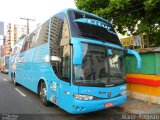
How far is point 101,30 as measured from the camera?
24.2 feet

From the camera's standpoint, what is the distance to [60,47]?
6.94 metres

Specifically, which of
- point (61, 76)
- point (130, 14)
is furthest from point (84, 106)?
point (130, 14)

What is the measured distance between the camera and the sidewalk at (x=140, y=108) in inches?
297

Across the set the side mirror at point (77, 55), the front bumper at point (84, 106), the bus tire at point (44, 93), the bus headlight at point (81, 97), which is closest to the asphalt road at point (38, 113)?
the bus tire at point (44, 93)

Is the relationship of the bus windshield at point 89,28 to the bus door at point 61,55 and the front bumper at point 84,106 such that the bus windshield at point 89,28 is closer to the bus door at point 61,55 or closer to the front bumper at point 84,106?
the bus door at point 61,55

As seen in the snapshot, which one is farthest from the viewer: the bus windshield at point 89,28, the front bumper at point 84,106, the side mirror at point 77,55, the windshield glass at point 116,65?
the windshield glass at point 116,65

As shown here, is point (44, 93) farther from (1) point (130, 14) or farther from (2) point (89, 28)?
(1) point (130, 14)

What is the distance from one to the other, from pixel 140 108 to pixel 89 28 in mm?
3439

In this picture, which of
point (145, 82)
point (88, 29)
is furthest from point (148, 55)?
point (88, 29)

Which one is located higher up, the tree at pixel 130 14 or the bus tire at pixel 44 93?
the tree at pixel 130 14

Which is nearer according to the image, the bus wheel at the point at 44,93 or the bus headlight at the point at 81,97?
the bus headlight at the point at 81,97

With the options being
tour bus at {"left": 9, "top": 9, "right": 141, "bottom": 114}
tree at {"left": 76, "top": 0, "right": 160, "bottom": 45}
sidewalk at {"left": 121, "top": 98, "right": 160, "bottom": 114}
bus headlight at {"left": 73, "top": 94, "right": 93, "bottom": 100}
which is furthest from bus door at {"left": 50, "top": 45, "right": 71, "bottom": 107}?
tree at {"left": 76, "top": 0, "right": 160, "bottom": 45}

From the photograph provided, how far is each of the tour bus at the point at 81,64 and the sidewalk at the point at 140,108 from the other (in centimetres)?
75

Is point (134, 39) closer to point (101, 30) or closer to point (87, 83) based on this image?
point (101, 30)
